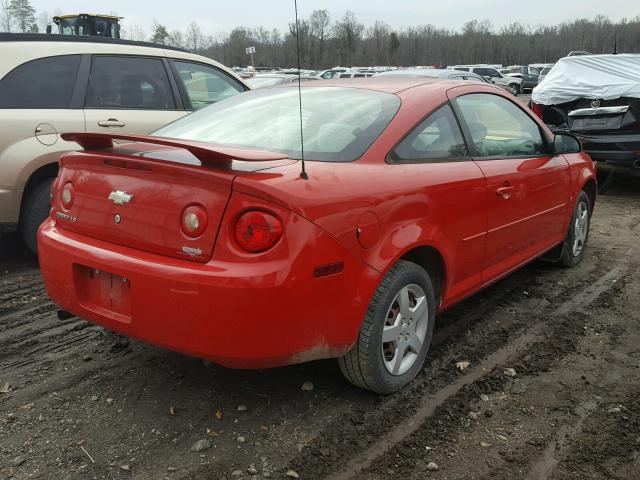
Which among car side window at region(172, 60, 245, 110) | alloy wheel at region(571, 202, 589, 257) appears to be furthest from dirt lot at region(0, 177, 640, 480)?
car side window at region(172, 60, 245, 110)

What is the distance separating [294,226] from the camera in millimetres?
2314

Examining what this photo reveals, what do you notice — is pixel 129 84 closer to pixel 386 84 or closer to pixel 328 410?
pixel 386 84

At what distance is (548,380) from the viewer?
309 cm

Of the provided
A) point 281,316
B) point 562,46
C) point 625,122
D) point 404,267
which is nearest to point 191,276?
point 281,316

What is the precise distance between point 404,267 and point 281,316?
0.75 meters

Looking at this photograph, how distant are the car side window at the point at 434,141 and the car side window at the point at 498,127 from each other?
0.16 meters

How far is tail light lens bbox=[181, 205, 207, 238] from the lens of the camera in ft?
7.77

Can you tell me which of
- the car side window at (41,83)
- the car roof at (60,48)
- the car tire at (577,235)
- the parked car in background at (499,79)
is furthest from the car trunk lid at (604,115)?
the parked car in background at (499,79)

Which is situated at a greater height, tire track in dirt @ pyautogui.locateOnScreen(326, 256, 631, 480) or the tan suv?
the tan suv

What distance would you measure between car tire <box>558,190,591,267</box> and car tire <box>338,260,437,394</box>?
2.19 meters

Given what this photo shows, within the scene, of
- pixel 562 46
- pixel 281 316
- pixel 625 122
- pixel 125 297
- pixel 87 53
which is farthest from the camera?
pixel 562 46

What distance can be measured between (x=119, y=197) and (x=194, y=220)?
0.44 meters

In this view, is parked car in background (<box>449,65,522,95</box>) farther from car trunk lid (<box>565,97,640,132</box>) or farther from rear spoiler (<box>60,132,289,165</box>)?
rear spoiler (<box>60,132,289,165</box>)

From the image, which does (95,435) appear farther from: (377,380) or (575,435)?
(575,435)
